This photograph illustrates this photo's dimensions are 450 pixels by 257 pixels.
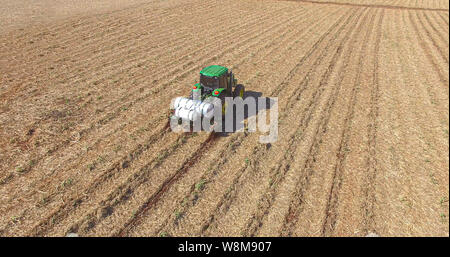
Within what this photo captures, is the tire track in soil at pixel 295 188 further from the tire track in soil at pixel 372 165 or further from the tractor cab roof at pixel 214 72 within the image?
the tractor cab roof at pixel 214 72

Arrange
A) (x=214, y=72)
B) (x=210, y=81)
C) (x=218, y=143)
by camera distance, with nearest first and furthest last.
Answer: (x=218, y=143) < (x=214, y=72) < (x=210, y=81)

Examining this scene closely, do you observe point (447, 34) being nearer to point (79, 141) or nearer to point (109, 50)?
point (79, 141)

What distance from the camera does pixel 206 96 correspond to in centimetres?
1202

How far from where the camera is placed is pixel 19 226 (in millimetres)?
7566

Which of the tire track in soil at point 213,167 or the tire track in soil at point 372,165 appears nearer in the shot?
the tire track in soil at point 213,167

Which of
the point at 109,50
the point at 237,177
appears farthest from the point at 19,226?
the point at 109,50

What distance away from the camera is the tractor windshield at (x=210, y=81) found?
11922 millimetres

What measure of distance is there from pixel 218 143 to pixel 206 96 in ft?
7.47

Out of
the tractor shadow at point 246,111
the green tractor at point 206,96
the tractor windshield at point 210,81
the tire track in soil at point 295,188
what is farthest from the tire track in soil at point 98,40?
the tire track in soil at point 295,188

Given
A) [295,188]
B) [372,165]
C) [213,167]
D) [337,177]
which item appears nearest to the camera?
[295,188]

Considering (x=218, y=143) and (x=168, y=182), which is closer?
(x=168, y=182)

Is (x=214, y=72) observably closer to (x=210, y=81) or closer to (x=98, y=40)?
(x=210, y=81)

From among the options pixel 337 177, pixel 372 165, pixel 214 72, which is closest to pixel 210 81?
pixel 214 72

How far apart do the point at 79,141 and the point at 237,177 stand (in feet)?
21.3
